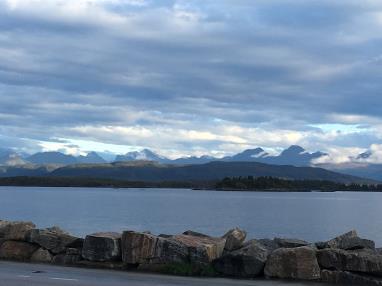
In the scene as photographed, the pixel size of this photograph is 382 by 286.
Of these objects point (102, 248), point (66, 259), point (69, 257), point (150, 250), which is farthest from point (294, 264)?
point (66, 259)

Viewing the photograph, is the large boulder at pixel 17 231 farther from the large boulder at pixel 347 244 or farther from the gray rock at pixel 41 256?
the large boulder at pixel 347 244

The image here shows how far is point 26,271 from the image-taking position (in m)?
18.8

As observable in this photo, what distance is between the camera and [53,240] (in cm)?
2159

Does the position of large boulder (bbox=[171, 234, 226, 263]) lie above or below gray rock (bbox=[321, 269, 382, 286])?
above

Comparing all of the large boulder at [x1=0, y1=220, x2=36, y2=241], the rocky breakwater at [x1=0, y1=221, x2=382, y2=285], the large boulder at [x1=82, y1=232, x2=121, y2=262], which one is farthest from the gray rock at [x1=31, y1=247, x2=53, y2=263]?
the large boulder at [x1=82, y1=232, x2=121, y2=262]

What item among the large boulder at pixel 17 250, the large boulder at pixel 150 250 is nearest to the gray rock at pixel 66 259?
the large boulder at pixel 17 250

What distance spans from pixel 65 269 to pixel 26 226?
3.48 metres

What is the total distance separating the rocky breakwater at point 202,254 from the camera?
18047 millimetres

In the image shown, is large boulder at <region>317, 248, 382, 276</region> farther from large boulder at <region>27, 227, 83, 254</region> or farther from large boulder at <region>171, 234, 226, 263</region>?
large boulder at <region>27, 227, 83, 254</region>

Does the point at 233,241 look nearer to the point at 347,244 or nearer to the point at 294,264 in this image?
the point at 294,264

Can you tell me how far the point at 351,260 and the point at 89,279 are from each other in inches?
281

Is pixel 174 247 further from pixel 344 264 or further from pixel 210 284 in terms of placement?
pixel 344 264

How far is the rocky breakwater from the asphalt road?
65 cm

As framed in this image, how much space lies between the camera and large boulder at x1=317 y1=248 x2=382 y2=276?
17688mm
